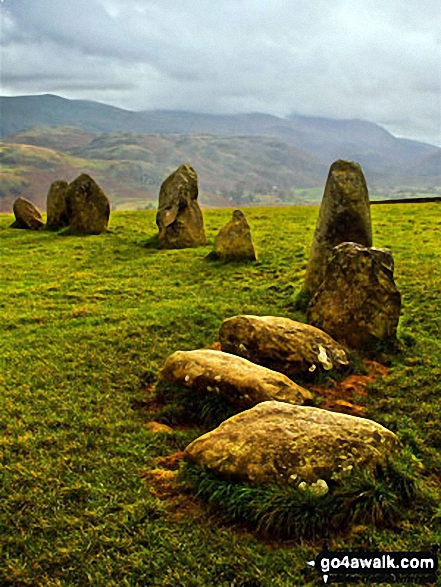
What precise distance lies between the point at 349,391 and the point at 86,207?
20790 mm

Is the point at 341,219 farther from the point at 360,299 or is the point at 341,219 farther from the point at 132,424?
the point at 132,424

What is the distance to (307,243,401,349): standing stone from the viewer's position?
11258 mm

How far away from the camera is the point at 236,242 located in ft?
64.1

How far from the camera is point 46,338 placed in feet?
39.7

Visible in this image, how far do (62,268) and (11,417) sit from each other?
1250 centimetres

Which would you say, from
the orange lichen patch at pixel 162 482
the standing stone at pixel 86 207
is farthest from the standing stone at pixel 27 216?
the orange lichen patch at pixel 162 482

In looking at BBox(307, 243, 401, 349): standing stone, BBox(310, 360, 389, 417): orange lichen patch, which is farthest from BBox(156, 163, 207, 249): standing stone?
BBox(310, 360, 389, 417): orange lichen patch

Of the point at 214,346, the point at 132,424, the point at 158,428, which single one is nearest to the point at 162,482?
the point at 158,428

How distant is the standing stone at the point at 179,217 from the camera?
76.4 ft

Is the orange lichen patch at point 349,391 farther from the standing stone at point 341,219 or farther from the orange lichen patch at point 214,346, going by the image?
the standing stone at point 341,219

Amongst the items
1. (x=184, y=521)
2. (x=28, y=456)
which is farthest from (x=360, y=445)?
(x=28, y=456)

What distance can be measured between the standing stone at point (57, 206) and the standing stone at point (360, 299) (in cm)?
2087

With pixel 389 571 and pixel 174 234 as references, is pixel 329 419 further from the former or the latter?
pixel 174 234

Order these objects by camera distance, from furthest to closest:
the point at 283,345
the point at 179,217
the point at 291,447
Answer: the point at 179,217 → the point at 283,345 → the point at 291,447
